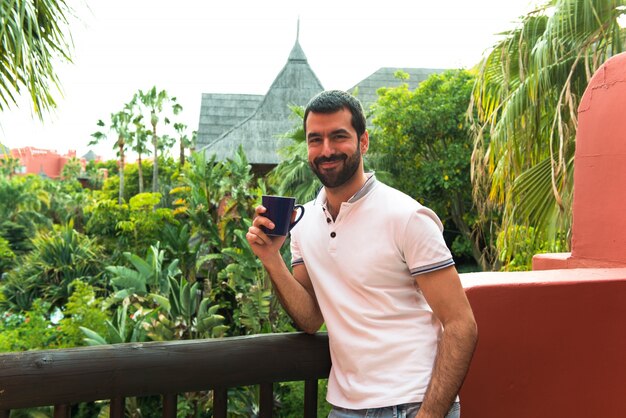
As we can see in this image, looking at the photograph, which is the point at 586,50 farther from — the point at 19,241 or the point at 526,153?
the point at 19,241

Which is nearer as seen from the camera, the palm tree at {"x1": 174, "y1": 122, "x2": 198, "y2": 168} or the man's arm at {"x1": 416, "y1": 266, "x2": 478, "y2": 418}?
the man's arm at {"x1": 416, "y1": 266, "x2": 478, "y2": 418}

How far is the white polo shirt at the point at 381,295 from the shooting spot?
1.55 m

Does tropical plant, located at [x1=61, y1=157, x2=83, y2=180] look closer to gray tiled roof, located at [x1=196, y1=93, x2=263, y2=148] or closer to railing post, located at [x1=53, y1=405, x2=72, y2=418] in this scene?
gray tiled roof, located at [x1=196, y1=93, x2=263, y2=148]

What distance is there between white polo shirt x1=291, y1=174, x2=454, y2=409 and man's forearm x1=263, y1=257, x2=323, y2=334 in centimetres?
15

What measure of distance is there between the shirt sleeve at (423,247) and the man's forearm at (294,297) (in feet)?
1.30

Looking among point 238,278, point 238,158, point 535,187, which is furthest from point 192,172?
point 535,187

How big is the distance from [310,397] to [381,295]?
607 mm

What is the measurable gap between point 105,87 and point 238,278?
27.8 meters

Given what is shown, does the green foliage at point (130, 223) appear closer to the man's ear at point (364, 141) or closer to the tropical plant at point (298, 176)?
the tropical plant at point (298, 176)

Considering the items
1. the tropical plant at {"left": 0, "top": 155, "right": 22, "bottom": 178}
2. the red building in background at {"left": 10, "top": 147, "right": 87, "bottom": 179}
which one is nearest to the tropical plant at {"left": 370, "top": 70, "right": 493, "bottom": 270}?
the tropical plant at {"left": 0, "top": 155, "right": 22, "bottom": 178}

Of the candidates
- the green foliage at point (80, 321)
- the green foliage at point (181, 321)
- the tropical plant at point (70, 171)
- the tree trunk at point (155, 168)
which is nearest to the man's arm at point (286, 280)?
the green foliage at point (181, 321)

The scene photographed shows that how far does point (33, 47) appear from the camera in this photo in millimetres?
4516

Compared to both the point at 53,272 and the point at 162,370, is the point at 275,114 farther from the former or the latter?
the point at 162,370

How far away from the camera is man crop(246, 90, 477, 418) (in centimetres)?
154
